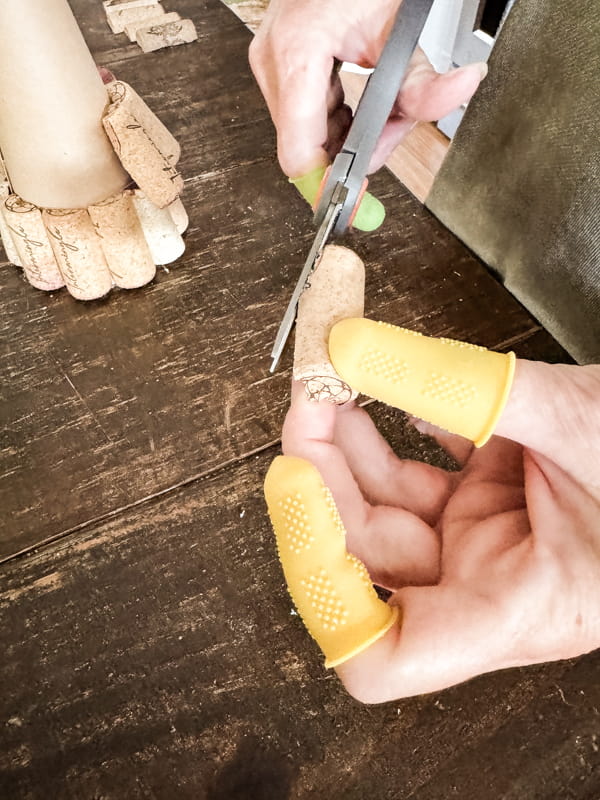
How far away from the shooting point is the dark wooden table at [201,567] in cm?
46

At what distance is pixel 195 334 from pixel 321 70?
10.3 inches

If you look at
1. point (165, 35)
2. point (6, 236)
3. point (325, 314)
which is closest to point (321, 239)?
point (325, 314)

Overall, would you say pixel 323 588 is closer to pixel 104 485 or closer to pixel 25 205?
pixel 104 485

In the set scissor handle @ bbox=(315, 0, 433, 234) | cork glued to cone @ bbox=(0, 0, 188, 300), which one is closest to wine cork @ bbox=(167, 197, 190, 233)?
cork glued to cone @ bbox=(0, 0, 188, 300)

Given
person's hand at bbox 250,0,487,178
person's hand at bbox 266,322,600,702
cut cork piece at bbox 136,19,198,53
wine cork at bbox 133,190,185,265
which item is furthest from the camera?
cut cork piece at bbox 136,19,198,53

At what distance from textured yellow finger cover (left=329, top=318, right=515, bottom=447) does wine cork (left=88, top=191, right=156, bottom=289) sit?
270mm

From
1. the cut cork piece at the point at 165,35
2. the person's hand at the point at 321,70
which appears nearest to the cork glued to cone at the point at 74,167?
the person's hand at the point at 321,70

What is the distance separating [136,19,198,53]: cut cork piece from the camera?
2.88ft

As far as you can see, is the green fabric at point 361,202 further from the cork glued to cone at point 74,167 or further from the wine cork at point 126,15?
the wine cork at point 126,15

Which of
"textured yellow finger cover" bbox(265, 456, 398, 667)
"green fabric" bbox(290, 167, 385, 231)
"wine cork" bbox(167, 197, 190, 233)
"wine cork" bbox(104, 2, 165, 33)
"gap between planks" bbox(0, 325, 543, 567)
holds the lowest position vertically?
"gap between planks" bbox(0, 325, 543, 567)

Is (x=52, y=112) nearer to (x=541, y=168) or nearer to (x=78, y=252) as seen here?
(x=78, y=252)

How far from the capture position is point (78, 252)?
0.60 m

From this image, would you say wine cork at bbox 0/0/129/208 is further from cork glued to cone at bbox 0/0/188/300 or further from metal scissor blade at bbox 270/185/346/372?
metal scissor blade at bbox 270/185/346/372

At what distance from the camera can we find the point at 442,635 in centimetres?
42
